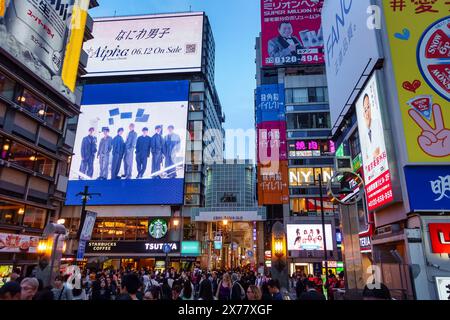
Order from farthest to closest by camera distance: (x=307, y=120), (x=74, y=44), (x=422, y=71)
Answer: (x=307, y=120), (x=74, y=44), (x=422, y=71)

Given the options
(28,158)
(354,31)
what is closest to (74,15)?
(28,158)

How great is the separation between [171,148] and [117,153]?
10.1 m

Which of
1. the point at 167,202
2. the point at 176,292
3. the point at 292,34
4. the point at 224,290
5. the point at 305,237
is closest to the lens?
the point at 176,292

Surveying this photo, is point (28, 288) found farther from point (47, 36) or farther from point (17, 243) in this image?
point (47, 36)

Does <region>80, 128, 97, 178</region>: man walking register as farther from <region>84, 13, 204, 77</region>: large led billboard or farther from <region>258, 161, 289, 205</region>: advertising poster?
<region>258, 161, 289, 205</region>: advertising poster

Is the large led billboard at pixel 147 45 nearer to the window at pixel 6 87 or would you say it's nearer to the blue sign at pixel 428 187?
the window at pixel 6 87

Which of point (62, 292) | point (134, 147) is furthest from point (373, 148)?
point (134, 147)

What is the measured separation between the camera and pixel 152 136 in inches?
2071

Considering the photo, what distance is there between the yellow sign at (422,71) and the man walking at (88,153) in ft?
168

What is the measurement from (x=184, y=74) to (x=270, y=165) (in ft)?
88.9

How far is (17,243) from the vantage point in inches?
974

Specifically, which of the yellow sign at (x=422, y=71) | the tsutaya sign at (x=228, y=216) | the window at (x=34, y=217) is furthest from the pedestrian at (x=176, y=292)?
the tsutaya sign at (x=228, y=216)

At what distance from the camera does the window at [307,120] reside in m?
48.7

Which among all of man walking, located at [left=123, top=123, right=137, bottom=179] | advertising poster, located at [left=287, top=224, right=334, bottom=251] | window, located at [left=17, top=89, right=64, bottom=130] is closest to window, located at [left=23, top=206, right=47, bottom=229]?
window, located at [left=17, top=89, right=64, bottom=130]
